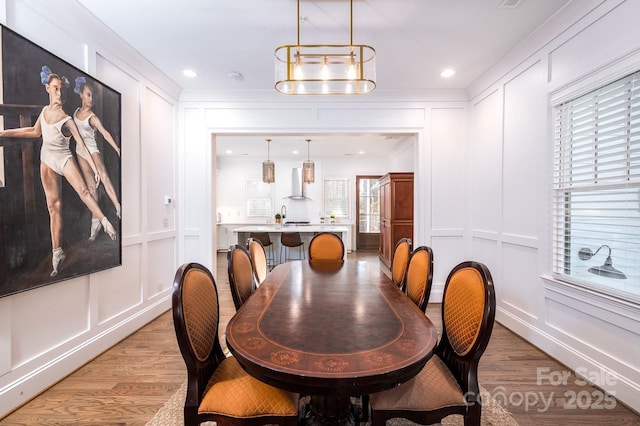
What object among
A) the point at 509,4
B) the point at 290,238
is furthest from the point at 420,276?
the point at 290,238

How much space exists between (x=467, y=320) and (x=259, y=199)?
7384 millimetres

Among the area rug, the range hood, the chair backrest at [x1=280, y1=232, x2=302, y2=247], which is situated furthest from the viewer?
the range hood

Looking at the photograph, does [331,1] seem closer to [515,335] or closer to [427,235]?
[427,235]

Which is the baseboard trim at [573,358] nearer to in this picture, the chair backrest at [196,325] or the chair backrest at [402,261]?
the chair backrest at [402,261]

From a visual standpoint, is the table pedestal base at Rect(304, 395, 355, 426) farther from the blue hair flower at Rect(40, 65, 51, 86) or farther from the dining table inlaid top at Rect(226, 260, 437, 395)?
the blue hair flower at Rect(40, 65, 51, 86)

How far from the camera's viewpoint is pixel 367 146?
6855 millimetres

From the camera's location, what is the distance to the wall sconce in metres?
1.94

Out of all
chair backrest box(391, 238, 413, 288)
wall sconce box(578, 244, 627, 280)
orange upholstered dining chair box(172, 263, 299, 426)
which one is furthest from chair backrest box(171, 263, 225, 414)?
wall sconce box(578, 244, 627, 280)

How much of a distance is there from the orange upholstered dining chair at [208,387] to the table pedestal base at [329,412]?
291 mm

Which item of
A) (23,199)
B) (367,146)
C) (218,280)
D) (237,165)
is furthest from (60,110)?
(237,165)

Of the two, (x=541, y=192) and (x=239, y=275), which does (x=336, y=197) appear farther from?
(x=239, y=275)

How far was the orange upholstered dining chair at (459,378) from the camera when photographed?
3.84 ft

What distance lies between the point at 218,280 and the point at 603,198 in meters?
5.03

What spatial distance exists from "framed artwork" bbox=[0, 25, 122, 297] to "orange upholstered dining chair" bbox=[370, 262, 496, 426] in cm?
224
